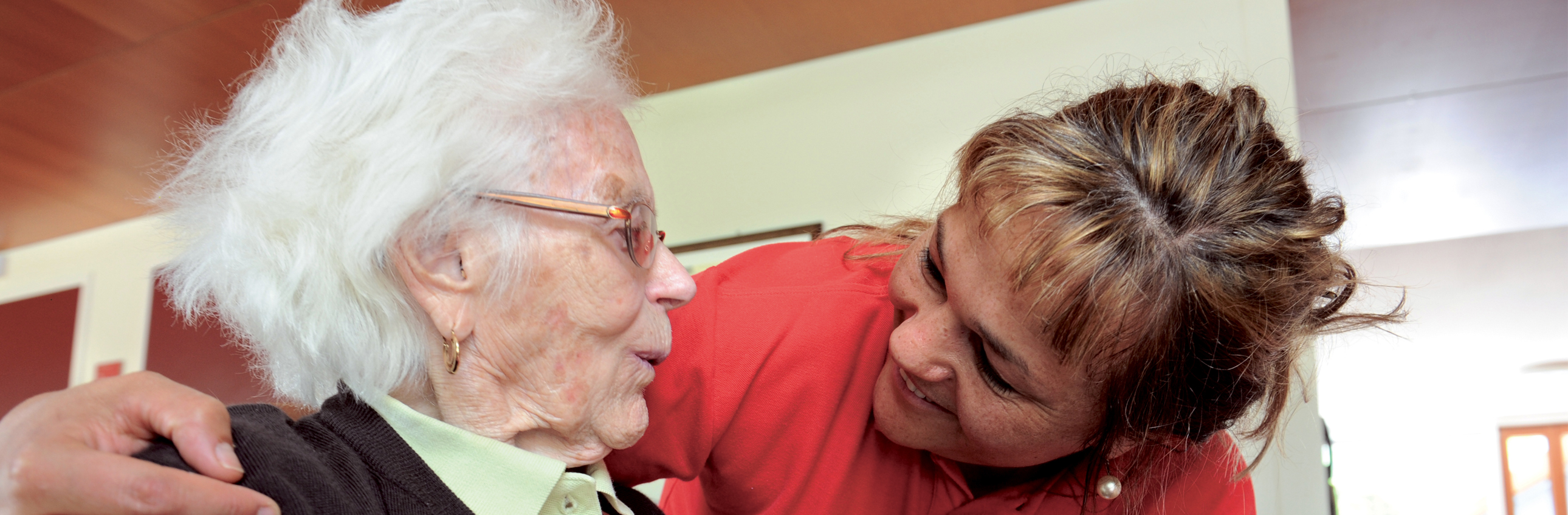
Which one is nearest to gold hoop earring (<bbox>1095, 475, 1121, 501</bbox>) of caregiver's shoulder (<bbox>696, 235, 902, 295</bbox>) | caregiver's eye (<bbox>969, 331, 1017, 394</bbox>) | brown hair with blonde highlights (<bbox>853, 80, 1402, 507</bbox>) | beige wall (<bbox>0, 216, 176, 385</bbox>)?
brown hair with blonde highlights (<bbox>853, 80, 1402, 507</bbox>)

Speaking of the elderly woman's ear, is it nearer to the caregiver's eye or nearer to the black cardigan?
the black cardigan

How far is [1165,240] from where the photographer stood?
3.53ft

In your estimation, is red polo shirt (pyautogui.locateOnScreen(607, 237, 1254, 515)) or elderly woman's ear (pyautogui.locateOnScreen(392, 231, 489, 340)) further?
red polo shirt (pyautogui.locateOnScreen(607, 237, 1254, 515))

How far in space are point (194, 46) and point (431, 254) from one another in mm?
3296

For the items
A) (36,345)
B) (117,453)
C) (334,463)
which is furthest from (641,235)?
(36,345)

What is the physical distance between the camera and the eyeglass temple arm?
96cm

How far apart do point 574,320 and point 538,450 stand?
0.18m

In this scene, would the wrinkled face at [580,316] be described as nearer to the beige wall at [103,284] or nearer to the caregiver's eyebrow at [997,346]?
the caregiver's eyebrow at [997,346]

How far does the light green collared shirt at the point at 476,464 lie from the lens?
0.99m

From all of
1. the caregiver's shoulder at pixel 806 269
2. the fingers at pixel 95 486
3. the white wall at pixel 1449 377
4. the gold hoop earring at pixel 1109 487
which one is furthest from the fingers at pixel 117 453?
the white wall at pixel 1449 377

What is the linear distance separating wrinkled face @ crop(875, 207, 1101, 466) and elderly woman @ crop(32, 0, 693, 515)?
14.7 inches

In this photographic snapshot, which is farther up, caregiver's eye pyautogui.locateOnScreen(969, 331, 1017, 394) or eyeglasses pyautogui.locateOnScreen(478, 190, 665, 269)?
eyeglasses pyautogui.locateOnScreen(478, 190, 665, 269)

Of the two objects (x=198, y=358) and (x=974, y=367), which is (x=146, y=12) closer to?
(x=198, y=358)

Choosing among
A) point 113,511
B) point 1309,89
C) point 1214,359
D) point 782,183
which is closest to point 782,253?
point 1214,359
